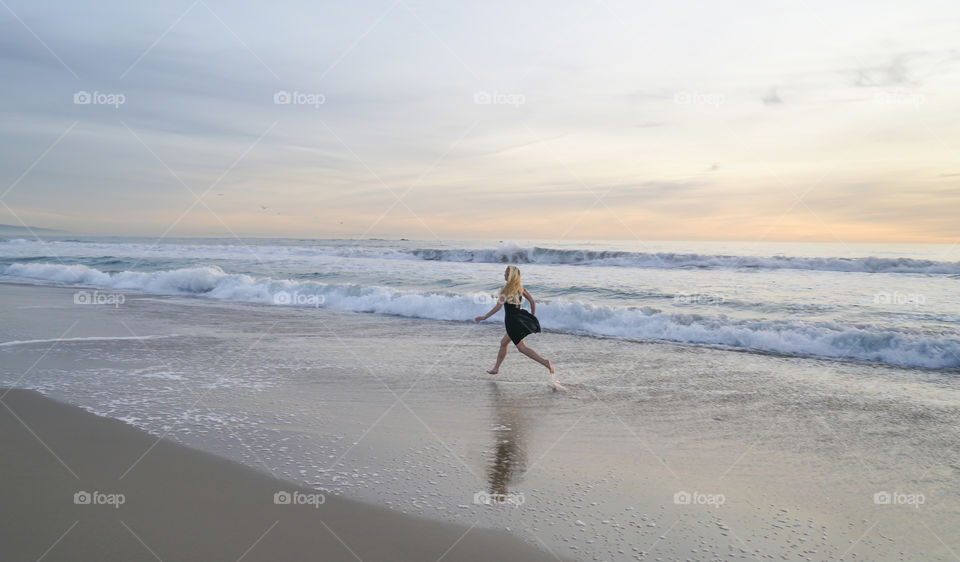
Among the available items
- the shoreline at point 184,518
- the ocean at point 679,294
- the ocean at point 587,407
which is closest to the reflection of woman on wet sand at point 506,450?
the ocean at point 587,407

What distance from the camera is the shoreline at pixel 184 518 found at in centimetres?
337

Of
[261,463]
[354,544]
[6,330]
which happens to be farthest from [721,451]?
[6,330]

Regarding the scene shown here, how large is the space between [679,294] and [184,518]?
16735 mm

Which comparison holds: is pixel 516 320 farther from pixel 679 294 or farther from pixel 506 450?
pixel 679 294

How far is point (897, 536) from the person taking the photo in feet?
12.5

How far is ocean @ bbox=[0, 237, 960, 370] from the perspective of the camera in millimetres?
11336

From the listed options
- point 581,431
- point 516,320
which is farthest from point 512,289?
point 581,431

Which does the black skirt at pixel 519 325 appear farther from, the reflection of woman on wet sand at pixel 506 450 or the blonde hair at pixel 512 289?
the reflection of woman on wet sand at pixel 506 450

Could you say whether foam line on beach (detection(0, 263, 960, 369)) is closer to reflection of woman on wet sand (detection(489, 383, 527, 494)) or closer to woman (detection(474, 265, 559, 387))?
woman (detection(474, 265, 559, 387))

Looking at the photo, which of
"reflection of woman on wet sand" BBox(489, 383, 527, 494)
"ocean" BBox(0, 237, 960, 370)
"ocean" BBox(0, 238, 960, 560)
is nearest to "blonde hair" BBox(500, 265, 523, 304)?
"ocean" BBox(0, 238, 960, 560)

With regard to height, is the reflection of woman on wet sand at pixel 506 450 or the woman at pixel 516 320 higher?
the woman at pixel 516 320

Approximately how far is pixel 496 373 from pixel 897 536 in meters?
5.51

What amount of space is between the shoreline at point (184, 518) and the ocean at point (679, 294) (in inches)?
378

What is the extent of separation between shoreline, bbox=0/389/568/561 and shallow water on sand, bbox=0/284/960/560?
25 cm
